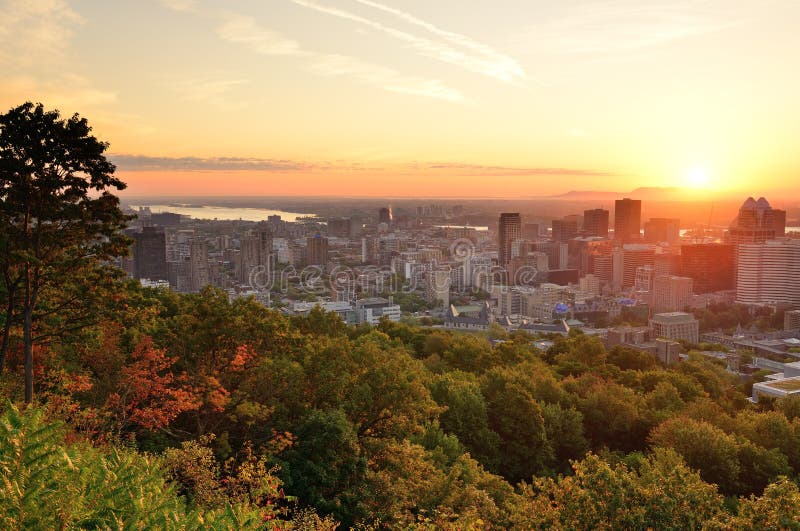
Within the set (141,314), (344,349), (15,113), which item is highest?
(15,113)

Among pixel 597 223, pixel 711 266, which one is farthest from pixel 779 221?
pixel 597 223

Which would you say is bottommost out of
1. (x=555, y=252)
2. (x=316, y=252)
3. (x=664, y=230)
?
(x=555, y=252)

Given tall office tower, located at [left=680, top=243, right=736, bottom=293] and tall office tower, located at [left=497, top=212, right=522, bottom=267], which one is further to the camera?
tall office tower, located at [left=497, top=212, right=522, bottom=267]

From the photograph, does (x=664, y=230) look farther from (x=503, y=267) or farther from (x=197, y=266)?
(x=197, y=266)

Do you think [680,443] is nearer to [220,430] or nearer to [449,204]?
[220,430]

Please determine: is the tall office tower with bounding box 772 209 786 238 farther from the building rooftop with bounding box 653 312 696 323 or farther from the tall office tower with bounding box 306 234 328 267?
the tall office tower with bounding box 306 234 328 267

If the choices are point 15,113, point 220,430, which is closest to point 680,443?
point 220,430

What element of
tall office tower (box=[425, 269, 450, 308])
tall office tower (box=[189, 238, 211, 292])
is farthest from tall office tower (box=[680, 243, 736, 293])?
tall office tower (box=[189, 238, 211, 292])
